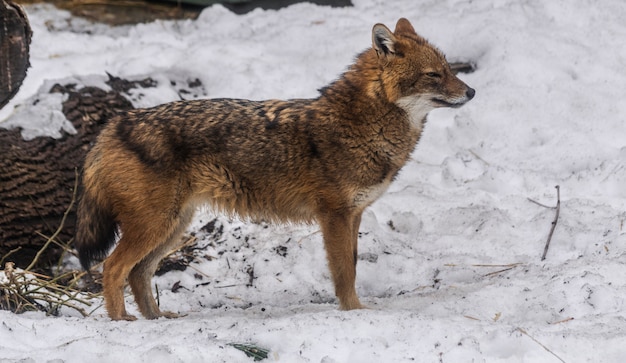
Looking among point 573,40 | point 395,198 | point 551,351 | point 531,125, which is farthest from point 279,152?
point 573,40

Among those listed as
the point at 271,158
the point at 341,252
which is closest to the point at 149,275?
the point at 271,158

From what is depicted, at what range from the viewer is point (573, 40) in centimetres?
906

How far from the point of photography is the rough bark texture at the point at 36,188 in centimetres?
678

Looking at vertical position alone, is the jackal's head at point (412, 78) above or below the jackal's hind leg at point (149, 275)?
above

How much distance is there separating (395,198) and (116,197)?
2.67 meters

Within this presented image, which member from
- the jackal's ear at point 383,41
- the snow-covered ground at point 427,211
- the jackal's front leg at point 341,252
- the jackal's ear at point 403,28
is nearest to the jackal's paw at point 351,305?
the jackal's front leg at point 341,252

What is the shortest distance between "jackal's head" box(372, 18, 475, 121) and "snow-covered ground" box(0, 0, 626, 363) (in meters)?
1.31

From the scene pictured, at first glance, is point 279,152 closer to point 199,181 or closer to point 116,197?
point 199,181

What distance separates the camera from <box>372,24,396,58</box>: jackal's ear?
5.76m

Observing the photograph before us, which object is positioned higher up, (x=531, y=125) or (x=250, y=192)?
(x=250, y=192)

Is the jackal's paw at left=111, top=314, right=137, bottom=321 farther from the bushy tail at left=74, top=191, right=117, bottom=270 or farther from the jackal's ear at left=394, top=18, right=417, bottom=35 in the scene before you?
the jackal's ear at left=394, top=18, right=417, bottom=35

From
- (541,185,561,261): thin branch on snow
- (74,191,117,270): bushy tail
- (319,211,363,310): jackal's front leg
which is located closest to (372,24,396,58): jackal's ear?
(319,211,363,310): jackal's front leg

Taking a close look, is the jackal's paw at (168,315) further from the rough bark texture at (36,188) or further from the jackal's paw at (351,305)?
the rough bark texture at (36,188)

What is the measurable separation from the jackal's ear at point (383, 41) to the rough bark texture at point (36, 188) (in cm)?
280
